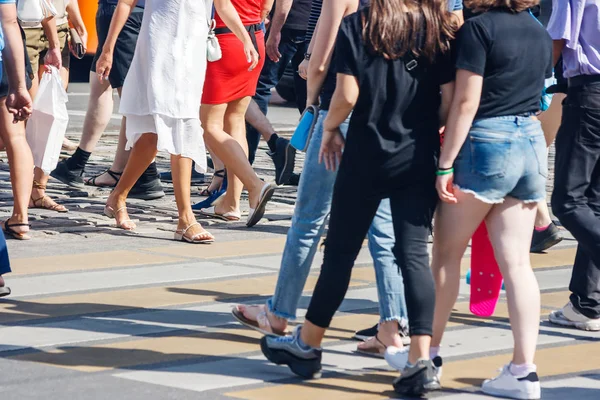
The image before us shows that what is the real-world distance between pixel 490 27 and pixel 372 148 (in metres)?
0.62

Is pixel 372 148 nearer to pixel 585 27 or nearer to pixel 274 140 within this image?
pixel 585 27

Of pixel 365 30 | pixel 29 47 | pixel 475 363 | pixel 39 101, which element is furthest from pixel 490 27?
pixel 29 47

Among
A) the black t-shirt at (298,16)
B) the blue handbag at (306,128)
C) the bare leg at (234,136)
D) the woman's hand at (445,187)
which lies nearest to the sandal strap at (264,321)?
the blue handbag at (306,128)

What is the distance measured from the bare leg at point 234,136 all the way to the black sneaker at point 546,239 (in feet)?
6.99

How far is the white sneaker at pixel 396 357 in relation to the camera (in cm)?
524

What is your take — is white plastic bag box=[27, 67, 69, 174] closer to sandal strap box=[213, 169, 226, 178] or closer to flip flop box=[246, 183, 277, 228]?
flip flop box=[246, 183, 277, 228]

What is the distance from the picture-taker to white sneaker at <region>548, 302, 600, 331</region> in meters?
6.28

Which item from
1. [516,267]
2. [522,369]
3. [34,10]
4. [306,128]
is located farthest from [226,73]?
[522,369]

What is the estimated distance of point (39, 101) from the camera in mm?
9094

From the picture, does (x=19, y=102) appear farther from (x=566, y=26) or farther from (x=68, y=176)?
(x=68, y=176)

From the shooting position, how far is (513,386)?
502cm

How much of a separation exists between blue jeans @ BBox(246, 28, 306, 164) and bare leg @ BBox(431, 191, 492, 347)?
5747 millimetres

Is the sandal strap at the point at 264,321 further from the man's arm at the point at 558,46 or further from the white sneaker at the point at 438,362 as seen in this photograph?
the man's arm at the point at 558,46

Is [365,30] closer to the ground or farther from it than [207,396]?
farther from it
